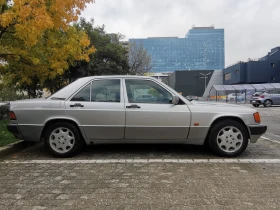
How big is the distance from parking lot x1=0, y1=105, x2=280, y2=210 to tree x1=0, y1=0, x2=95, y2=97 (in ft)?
10.7

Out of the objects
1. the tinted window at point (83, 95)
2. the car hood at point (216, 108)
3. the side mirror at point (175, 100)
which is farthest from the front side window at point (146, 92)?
the tinted window at point (83, 95)

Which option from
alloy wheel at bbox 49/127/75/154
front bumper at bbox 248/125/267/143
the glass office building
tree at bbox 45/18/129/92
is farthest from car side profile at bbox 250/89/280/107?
the glass office building

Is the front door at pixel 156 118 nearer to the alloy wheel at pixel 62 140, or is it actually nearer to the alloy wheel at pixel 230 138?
the alloy wheel at pixel 230 138

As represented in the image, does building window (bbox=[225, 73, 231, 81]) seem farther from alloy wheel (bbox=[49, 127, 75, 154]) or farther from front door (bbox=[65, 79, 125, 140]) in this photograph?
alloy wheel (bbox=[49, 127, 75, 154])

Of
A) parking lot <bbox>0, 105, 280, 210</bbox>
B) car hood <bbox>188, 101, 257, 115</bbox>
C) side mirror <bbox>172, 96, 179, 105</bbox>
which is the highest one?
side mirror <bbox>172, 96, 179, 105</bbox>

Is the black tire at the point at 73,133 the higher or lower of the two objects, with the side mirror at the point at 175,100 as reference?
lower

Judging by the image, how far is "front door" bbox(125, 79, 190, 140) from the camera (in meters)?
5.37

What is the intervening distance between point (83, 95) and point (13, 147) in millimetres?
2012

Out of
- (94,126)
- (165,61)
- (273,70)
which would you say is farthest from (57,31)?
(165,61)

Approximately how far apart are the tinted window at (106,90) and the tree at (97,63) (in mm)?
12719

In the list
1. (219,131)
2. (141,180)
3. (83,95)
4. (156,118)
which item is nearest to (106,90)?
(83,95)

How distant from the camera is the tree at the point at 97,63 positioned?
1823 centimetres

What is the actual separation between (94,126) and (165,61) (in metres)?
80.4

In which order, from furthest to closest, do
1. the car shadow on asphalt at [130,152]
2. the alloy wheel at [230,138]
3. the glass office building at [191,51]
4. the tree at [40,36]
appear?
the glass office building at [191,51], the tree at [40,36], the car shadow on asphalt at [130,152], the alloy wheel at [230,138]
